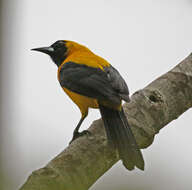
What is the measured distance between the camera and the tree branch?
214 cm

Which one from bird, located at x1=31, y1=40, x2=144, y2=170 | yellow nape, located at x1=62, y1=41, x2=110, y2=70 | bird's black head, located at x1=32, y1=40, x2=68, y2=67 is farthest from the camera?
bird's black head, located at x1=32, y1=40, x2=68, y2=67

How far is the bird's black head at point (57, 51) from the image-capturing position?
5.16 meters

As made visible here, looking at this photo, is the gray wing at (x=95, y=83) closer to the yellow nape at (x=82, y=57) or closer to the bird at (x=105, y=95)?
the bird at (x=105, y=95)

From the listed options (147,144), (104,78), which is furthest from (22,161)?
(104,78)

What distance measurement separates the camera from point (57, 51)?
521 cm

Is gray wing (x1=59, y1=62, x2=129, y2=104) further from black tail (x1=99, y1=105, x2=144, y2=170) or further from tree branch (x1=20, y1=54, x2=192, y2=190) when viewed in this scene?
tree branch (x1=20, y1=54, x2=192, y2=190)

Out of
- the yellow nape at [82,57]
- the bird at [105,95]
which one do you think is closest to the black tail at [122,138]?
the bird at [105,95]

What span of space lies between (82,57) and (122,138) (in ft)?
6.20

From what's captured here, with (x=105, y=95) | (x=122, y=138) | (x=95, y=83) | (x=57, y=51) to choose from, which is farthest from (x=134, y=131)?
(x=57, y=51)

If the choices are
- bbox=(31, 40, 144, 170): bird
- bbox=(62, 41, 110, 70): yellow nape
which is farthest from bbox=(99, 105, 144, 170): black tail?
bbox=(62, 41, 110, 70): yellow nape

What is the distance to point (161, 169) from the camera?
134 centimetres

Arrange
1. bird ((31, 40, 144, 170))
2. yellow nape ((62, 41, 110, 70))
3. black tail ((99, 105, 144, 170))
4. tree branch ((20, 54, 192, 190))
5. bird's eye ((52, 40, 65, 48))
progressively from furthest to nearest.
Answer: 1. bird's eye ((52, 40, 65, 48))
2. yellow nape ((62, 41, 110, 70))
3. bird ((31, 40, 144, 170))
4. black tail ((99, 105, 144, 170))
5. tree branch ((20, 54, 192, 190))

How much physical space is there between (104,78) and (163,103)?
89cm

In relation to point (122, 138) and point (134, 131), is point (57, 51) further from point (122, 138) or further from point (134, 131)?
point (134, 131)
